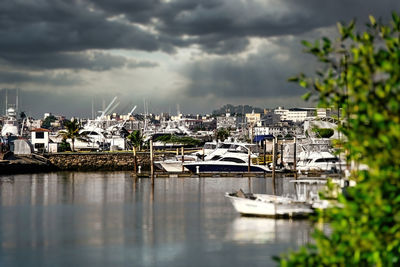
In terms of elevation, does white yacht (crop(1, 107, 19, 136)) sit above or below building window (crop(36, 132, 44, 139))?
above

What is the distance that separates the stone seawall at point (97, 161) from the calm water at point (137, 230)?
36765 millimetres

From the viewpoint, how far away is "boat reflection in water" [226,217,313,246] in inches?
1444

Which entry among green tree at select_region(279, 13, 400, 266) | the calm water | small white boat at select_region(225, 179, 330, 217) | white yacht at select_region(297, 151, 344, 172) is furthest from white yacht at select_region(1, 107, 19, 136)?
green tree at select_region(279, 13, 400, 266)

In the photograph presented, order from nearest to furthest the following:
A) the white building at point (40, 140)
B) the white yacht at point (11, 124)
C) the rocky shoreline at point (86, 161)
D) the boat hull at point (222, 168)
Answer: the boat hull at point (222, 168) → the rocky shoreline at point (86, 161) → the white building at point (40, 140) → the white yacht at point (11, 124)

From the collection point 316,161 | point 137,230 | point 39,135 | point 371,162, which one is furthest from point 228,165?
point 371,162

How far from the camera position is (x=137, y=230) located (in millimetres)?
41219

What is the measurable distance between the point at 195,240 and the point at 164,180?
142 feet

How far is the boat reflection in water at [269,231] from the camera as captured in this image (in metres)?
36.7

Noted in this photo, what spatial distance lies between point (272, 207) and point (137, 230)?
9.34 meters

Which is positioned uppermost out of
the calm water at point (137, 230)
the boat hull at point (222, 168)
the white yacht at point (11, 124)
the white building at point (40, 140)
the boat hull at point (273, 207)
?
the white yacht at point (11, 124)

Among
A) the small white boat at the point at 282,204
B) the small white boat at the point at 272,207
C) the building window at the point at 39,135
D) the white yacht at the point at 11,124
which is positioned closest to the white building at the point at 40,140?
the building window at the point at 39,135

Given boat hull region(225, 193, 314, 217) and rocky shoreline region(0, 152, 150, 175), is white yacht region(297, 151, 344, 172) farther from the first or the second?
boat hull region(225, 193, 314, 217)

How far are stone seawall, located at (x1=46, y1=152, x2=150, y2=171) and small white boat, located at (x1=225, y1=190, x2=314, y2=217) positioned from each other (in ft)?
202

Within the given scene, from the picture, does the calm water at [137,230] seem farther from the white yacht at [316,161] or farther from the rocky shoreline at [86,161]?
the rocky shoreline at [86,161]
